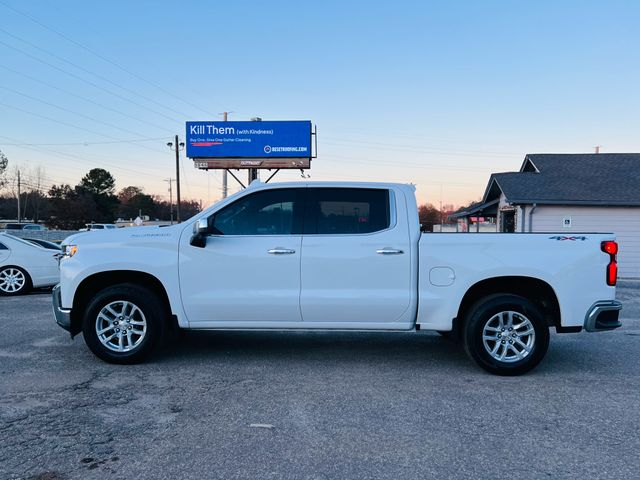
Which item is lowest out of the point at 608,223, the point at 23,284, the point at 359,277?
the point at 23,284

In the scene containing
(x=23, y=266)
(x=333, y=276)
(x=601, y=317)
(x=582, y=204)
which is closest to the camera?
(x=601, y=317)

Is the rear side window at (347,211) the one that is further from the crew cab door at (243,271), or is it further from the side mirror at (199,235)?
the side mirror at (199,235)

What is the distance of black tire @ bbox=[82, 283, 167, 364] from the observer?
531cm

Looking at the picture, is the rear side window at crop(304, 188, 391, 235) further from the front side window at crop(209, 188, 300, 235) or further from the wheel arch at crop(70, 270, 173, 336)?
the wheel arch at crop(70, 270, 173, 336)

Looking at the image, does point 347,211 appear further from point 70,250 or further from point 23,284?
point 23,284

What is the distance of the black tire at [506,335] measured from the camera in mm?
5102

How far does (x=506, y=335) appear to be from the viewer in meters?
5.15

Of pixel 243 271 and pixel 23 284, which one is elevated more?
pixel 243 271

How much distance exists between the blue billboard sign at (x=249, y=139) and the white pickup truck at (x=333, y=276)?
2350cm

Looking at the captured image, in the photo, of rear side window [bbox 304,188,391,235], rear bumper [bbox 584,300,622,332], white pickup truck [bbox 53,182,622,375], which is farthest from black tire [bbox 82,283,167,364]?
rear bumper [bbox 584,300,622,332]

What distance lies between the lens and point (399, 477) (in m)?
3.11

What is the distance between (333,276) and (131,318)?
219 cm

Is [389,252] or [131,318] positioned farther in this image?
[131,318]

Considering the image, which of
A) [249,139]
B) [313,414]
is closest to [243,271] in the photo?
[313,414]
